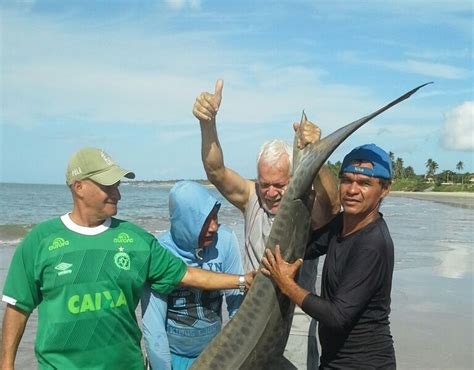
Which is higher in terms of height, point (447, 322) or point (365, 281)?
point (365, 281)

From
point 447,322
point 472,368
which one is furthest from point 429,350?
point 447,322

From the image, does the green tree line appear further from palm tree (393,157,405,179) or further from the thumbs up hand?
the thumbs up hand

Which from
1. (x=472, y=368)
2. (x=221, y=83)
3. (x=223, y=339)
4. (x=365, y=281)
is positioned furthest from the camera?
(x=472, y=368)

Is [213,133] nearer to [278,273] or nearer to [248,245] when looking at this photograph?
[248,245]

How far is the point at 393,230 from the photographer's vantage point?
23172mm

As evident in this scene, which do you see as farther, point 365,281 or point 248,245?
point 248,245

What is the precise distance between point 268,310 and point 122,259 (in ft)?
3.00

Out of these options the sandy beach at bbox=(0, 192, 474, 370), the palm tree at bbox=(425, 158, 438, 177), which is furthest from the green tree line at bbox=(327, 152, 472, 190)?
the sandy beach at bbox=(0, 192, 474, 370)

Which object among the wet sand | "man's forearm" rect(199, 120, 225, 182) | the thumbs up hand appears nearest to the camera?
the thumbs up hand

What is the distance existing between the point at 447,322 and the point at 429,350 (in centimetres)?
152

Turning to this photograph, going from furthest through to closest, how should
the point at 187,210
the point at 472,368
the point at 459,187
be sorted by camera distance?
1. the point at 459,187
2. the point at 472,368
3. the point at 187,210

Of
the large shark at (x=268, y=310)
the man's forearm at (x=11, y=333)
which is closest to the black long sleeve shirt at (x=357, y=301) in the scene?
the large shark at (x=268, y=310)

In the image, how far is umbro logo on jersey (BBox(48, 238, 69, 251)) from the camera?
10.8 ft

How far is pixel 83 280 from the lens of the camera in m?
3.32
